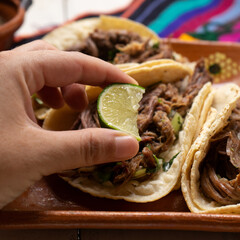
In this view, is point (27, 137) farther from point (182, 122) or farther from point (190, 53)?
point (190, 53)

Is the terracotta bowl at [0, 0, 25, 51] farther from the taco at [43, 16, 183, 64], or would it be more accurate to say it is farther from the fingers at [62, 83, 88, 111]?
the fingers at [62, 83, 88, 111]

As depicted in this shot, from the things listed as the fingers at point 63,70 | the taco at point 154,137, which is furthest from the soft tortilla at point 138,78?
the fingers at point 63,70

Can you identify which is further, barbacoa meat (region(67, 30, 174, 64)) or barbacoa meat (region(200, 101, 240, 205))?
barbacoa meat (region(67, 30, 174, 64))

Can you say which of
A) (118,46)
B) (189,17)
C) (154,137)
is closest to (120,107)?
(154,137)

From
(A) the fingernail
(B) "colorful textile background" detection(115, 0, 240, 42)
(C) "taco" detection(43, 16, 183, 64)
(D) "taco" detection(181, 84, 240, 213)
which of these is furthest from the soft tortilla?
(B) "colorful textile background" detection(115, 0, 240, 42)

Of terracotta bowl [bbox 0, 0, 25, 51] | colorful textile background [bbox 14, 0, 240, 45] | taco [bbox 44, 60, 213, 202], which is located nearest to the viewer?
taco [bbox 44, 60, 213, 202]

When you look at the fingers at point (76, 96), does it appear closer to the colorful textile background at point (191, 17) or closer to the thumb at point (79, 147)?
the thumb at point (79, 147)

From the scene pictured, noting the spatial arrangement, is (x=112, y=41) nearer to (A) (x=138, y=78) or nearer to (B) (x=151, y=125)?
(A) (x=138, y=78)
